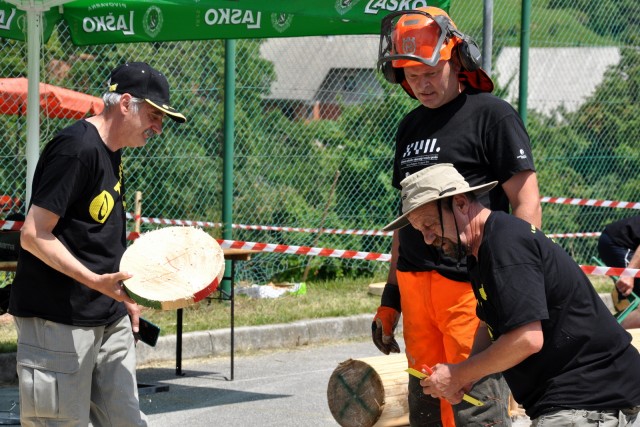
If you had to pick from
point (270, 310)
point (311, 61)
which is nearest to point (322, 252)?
point (270, 310)

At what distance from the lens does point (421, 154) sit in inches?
171

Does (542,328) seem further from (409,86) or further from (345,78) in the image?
(345,78)

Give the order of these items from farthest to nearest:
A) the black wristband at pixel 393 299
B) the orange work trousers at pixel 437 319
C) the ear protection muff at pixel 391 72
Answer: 1. the black wristband at pixel 393 299
2. the ear protection muff at pixel 391 72
3. the orange work trousers at pixel 437 319

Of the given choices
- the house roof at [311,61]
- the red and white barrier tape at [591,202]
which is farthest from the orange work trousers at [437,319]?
the red and white barrier tape at [591,202]

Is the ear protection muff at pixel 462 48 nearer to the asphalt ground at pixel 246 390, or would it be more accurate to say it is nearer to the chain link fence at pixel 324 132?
the asphalt ground at pixel 246 390

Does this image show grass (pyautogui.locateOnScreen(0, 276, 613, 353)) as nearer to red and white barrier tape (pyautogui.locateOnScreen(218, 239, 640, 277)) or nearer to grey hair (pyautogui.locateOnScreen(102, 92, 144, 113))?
red and white barrier tape (pyautogui.locateOnScreen(218, 239, 640, 277))

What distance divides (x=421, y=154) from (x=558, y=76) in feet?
33.0

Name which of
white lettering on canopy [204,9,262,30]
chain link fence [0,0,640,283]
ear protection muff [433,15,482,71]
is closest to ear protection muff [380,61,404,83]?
ear protection muff [433,15,482,71]

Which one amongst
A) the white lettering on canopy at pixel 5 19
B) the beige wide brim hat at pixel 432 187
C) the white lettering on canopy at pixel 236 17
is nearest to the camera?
the beige wide brim hat at pixel 432 187

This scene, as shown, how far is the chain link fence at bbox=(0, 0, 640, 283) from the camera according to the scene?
10195 millimetres

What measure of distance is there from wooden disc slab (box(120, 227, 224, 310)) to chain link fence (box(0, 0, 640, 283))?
17.3 feet

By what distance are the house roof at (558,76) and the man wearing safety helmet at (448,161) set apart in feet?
28.1

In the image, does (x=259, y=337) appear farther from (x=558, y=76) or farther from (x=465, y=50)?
(x=558, y=76)

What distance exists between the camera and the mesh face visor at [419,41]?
423 cm
